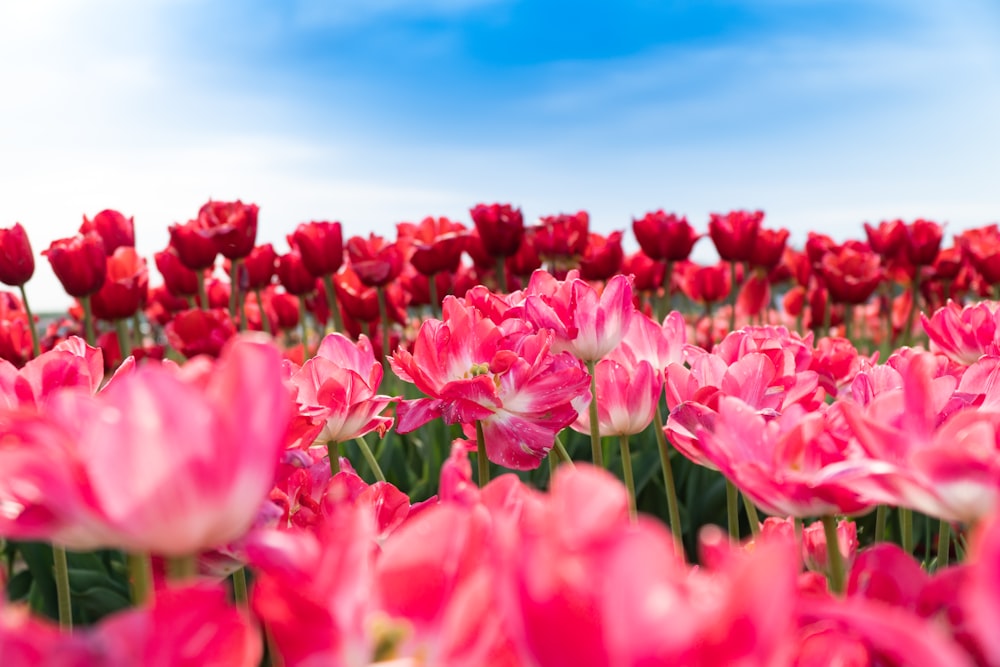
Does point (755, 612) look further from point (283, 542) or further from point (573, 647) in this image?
point (283, 542)

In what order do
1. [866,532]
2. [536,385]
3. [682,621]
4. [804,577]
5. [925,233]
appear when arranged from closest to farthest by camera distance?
[682,621]
[804,577]
[536,385]
[866,532]
[925,233]

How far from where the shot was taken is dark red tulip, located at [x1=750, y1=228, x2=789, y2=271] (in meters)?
5.38

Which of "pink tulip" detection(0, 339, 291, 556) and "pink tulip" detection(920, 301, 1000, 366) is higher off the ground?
"pink tulip" detection(0, 339, 291, 556)

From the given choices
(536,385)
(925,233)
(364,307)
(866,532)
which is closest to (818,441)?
(536,385)

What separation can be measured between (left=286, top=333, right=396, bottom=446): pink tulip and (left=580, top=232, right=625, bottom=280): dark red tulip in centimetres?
322

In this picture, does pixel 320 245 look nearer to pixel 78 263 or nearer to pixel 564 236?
pixel 78 263

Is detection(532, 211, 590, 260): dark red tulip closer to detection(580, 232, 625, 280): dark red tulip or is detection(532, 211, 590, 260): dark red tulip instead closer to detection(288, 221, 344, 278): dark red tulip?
detection(580, 232, 625, 280): dark red tulip

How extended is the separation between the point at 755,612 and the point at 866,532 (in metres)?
3.05

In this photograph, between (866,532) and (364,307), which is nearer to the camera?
(866,532)

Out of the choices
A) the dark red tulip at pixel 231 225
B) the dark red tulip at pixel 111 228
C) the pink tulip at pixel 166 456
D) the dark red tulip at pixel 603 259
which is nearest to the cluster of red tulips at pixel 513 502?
the pink tulip at pixel 166 456

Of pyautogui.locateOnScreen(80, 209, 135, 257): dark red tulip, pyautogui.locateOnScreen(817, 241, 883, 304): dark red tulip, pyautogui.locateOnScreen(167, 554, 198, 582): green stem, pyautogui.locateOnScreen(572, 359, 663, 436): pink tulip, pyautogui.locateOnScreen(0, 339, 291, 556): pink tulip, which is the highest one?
pyautogui.locateOnScreen(80, 209, 135, 257): dark red tulip

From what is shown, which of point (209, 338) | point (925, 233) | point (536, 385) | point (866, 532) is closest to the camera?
point (536, 385)

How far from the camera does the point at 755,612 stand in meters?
0.48

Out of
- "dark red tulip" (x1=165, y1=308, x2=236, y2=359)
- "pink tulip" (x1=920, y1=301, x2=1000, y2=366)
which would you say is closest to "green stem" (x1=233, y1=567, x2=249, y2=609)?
"pink tulip" (x1=920, y1=301, x2=1000, y2=366)
